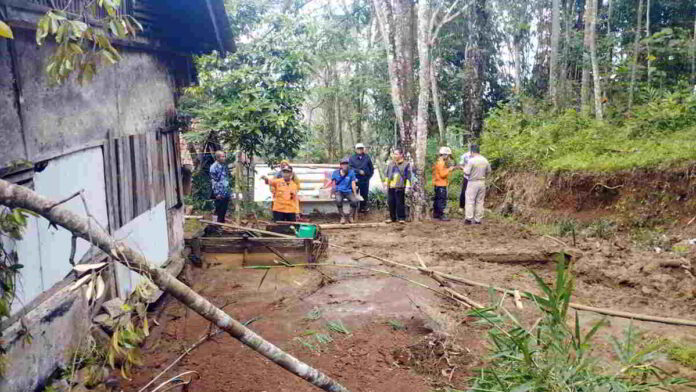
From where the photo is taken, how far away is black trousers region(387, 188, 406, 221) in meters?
12.9

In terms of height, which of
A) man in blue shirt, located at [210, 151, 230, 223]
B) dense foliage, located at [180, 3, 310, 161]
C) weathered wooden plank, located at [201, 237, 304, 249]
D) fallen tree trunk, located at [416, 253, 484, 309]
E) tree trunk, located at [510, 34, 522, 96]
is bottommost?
fallen tree trunk, located at [416, 253, 484, 309]

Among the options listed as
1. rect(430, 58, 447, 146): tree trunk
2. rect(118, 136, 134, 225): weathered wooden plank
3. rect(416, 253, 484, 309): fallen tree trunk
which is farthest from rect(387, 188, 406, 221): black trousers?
rect(118, 136, 134, 225): weathered wooden plank

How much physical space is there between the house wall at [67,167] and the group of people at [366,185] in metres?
3.53

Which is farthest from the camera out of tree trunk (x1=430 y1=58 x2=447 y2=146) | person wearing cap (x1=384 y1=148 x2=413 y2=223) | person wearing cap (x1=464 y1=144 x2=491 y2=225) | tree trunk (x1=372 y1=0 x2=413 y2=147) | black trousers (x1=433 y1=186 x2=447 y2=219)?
tree trunk (x1=430 y1=58 x2=447 y2=146)

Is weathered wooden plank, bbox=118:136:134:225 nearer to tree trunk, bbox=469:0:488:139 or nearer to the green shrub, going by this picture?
the green shrub

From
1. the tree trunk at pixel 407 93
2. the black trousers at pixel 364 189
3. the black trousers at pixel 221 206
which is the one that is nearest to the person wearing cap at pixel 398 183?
the tree trunk at pixel 407 93

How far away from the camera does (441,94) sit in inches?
833

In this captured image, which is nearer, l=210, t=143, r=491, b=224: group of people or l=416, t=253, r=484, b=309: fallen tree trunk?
l=416, t=253, r=484, b=309: fallen tree trunk

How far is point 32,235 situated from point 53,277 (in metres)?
0.56

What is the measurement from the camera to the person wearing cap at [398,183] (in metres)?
12.7

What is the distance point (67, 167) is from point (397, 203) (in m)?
9.05

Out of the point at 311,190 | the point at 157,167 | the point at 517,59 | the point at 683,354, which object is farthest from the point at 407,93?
the point at 517,59

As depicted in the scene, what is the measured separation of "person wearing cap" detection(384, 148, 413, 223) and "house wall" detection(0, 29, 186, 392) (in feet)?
21.0

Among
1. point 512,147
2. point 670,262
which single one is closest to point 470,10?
point 512,147
